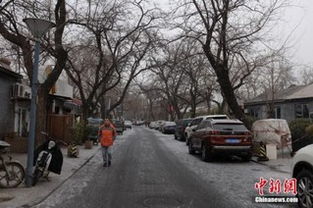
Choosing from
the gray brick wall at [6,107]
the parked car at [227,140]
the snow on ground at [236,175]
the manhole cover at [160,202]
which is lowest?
the manhole cover at [160,202]

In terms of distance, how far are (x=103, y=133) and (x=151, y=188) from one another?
16.4ft

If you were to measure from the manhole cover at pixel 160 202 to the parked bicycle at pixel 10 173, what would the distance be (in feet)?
11.2

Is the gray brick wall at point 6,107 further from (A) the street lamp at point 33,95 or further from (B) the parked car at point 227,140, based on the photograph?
(B) the parked car at point 227,140

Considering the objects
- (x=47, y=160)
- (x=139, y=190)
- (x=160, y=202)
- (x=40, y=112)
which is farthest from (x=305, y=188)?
(x=40, y=112)

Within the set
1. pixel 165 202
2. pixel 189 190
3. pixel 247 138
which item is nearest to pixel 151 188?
pixel 189 190

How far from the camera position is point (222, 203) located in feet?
27.1

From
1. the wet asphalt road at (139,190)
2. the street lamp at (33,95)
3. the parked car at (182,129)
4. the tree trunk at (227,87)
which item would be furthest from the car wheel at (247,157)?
the parked car at (182,129)

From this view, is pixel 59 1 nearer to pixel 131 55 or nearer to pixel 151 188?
pixel 151 188

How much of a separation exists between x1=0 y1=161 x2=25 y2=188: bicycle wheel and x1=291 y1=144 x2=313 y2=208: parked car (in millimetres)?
6441

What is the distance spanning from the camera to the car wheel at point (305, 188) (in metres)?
6.66

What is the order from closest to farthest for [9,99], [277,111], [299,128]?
1. [299,128]
2. [9,99]
3. [277,111]

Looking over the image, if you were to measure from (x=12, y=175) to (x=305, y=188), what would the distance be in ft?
22.1

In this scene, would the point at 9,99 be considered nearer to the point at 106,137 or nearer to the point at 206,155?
the point at 106,137

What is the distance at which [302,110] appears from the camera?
3350 cm
